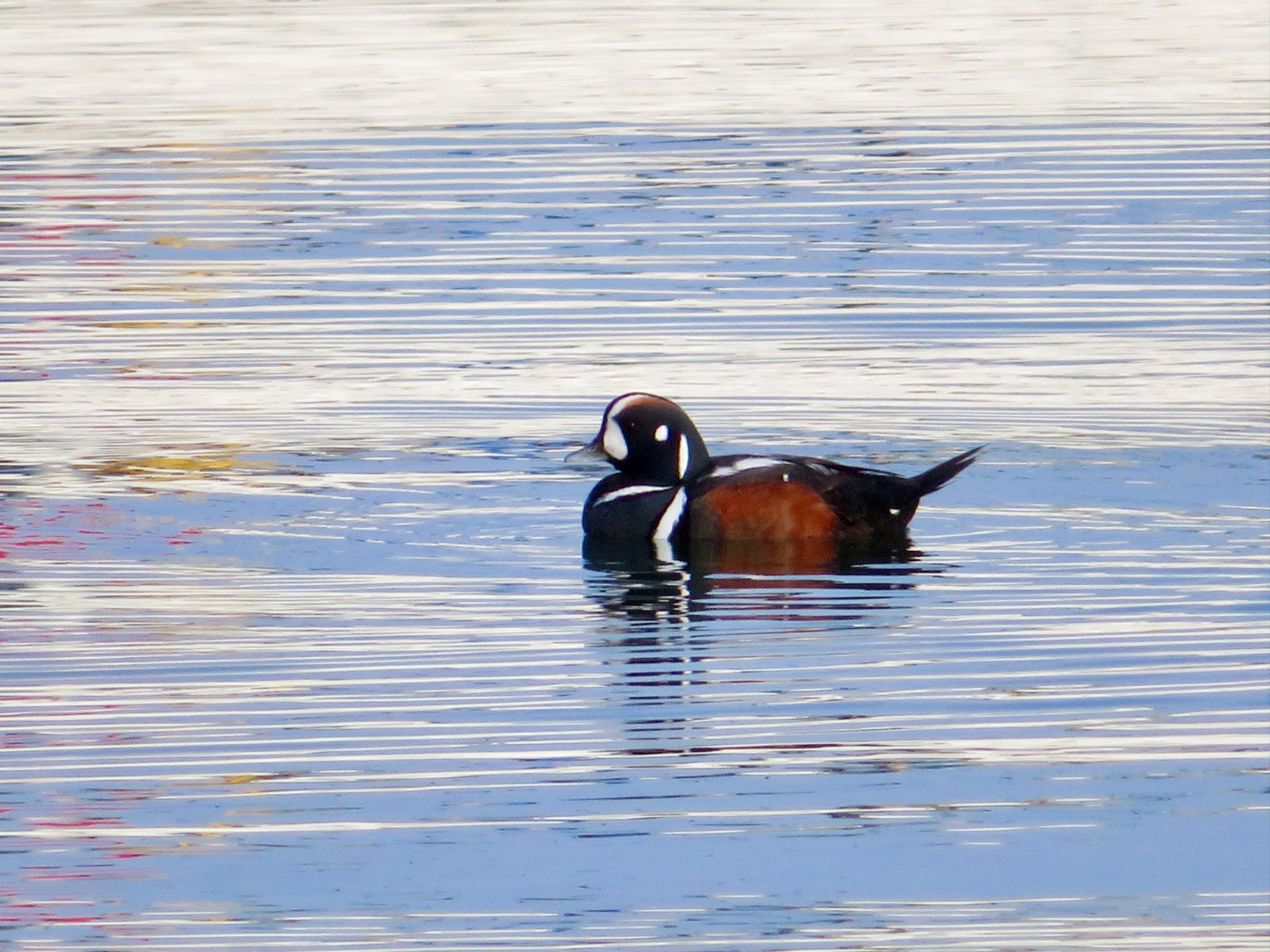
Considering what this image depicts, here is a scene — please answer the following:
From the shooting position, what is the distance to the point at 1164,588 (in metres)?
9.92

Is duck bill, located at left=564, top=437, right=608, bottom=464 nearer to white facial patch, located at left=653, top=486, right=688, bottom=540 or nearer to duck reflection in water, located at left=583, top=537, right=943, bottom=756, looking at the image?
white facial patch, located at left=653, top=486, right=688, bottom=540

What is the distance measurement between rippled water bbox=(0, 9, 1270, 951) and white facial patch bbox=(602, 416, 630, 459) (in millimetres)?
340

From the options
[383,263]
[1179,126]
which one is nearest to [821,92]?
[1179,126]

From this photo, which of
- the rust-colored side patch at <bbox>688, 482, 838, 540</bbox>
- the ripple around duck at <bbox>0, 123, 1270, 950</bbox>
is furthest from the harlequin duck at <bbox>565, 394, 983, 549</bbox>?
the ripple around duck at <bbox>0, 123, 1270, 950</bbox>

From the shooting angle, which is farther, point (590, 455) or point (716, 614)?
point (590, 455)

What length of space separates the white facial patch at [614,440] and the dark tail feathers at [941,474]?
1.24m

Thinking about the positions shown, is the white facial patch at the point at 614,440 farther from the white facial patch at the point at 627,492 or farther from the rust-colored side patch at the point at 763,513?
the rust-colored side patch at the point at 763,513

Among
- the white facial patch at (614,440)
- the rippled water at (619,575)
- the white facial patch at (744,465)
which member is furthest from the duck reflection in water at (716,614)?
the white facial patch at (614,440)

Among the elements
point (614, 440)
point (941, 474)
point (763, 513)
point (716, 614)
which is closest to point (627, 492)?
point (614, 440)

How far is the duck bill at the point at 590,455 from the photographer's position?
37.7 feet

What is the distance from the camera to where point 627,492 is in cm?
1118

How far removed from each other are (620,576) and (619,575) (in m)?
0.04

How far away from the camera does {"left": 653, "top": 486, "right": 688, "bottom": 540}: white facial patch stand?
36.6 feet

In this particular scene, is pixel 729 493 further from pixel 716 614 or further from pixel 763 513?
pixel 716 614
